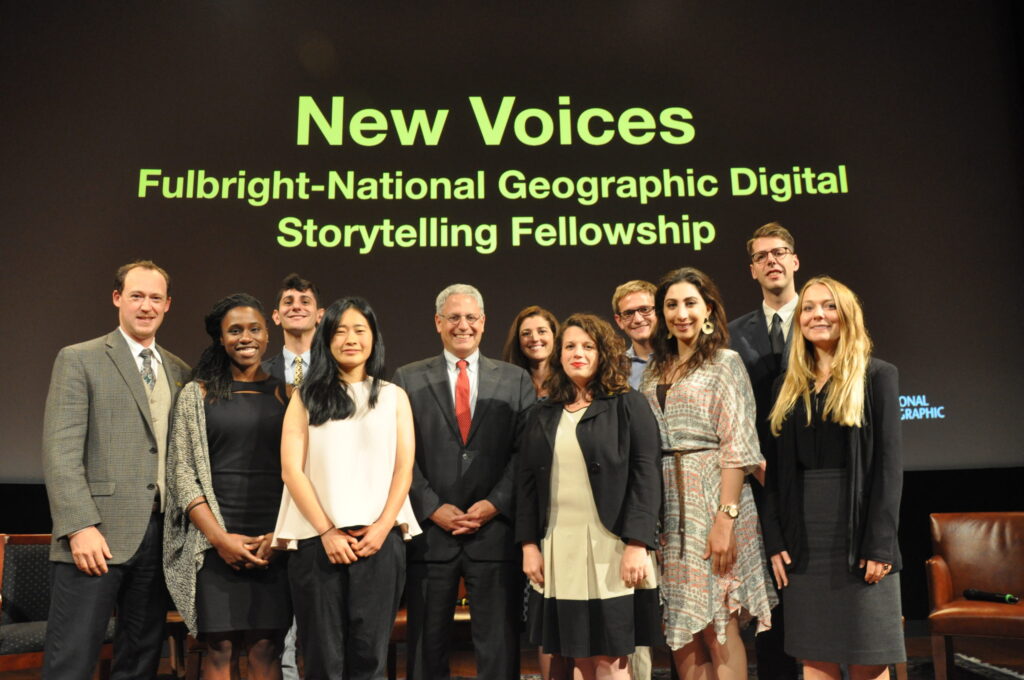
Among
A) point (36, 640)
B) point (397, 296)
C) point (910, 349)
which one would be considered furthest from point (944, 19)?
point (36, 640)

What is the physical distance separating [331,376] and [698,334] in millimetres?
1284

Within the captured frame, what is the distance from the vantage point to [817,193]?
4.84 m

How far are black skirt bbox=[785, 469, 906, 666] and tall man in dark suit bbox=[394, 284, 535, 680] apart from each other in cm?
97

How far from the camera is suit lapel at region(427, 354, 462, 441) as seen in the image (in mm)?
2965

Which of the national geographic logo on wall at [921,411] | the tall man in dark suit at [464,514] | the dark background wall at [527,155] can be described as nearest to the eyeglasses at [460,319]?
the tall man in dark suit at [464,514]

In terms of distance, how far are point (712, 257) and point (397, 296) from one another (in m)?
1.88

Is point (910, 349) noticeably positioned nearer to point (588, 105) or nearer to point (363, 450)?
point (588, 105)

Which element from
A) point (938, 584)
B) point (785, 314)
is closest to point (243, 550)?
point (785, 314)

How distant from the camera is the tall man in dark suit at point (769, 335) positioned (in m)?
3.11

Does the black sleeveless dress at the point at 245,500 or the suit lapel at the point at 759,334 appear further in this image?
the suit lapel at the point at 759,334

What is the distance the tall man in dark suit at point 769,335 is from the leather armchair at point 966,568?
103 centimetres

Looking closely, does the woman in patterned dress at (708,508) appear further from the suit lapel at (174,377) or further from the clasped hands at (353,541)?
the suit lapel at (174,377)

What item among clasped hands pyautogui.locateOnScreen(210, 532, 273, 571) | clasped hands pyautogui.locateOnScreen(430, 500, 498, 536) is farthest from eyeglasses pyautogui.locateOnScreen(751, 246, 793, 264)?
clasped hands pyautogui.locateOnScreen(210, 532, 273, 571)

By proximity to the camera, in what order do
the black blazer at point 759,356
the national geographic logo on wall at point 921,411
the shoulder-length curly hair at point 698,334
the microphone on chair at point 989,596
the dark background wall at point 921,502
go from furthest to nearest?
the national geographic logo on wall at point 921,411
the dark background wall at point 921,502
the microphone on chair at point 989,596
the black blazer at point 759,356
the shoulder-length curly hair at point 698,334
